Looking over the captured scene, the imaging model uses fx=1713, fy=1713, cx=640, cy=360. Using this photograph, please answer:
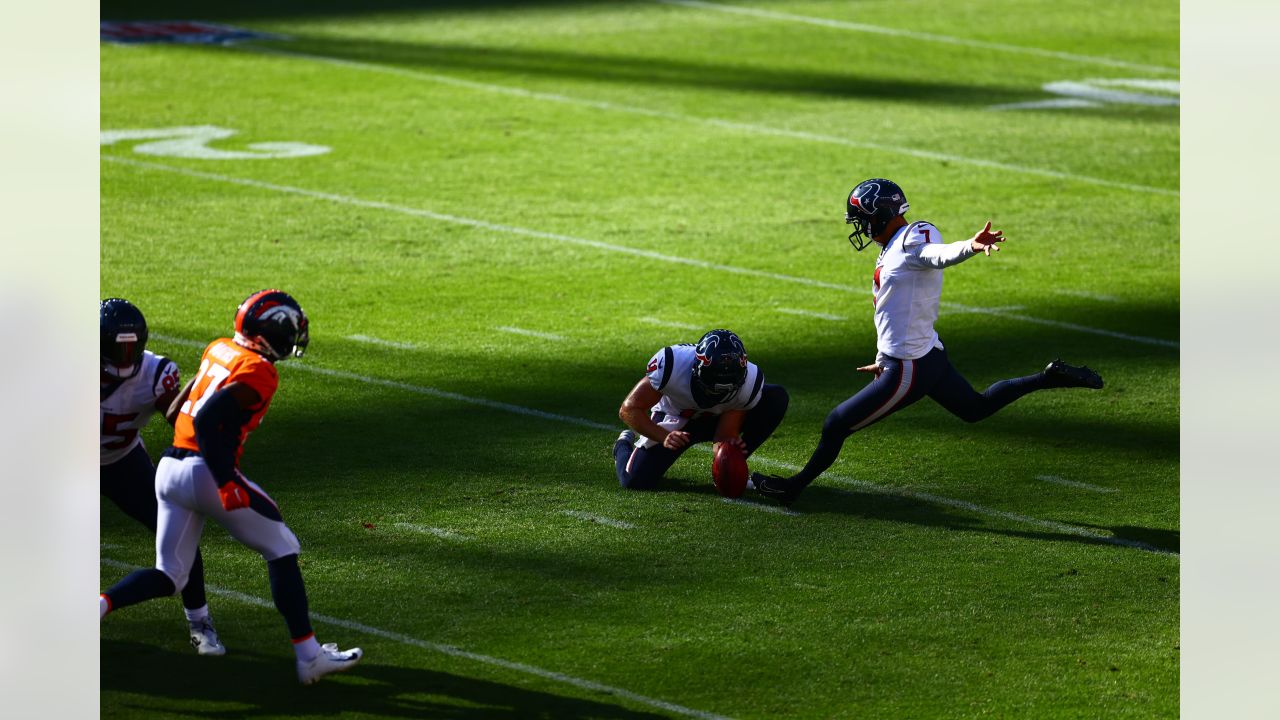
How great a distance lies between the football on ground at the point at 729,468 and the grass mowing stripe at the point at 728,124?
823 cm

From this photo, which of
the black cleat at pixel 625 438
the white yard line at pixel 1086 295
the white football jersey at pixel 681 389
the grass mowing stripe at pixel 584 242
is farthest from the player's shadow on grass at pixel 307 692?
the white yard line at pixel 1086 295

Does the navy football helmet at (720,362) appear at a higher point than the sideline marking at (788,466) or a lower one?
higher

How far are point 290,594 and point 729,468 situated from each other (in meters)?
2.60

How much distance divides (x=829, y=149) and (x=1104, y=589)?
9768 millimetres

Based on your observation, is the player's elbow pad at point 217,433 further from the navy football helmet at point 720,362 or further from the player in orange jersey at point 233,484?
the navy football helmet at point 720,362

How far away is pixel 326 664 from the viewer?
593cm

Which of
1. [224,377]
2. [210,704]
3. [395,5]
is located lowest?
[210,704]

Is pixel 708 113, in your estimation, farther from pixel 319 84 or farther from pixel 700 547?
pixel 700 547

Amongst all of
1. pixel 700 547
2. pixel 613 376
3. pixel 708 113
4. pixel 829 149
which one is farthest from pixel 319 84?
pixel 700 547

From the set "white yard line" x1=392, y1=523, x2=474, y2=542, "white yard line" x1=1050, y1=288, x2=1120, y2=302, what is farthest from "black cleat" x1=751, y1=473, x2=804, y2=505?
"white yard line" x1=1050, y1=288, x2=1120, y2=302

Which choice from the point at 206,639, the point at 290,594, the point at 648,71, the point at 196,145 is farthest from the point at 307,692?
Result: the point at 648,71

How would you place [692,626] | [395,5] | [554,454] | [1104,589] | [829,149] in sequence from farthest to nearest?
[395,5]
[829,149]
[554,454]
[1104,589]
[692,626]

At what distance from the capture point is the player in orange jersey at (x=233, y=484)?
5859 mm

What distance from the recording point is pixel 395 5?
77.4 ft
